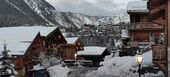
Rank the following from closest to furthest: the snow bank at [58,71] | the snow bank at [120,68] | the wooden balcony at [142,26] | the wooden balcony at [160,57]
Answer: the wooden balcony at [160,57] < the snow bank at [120,68] < the snow bank at [58,71] < the wooden balcony at [142,26]

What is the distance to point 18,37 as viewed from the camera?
45656mm

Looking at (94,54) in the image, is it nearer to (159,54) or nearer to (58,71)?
(58,71)

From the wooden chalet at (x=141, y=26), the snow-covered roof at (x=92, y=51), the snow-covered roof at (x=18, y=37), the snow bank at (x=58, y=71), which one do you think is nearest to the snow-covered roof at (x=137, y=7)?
the wooden chalet at (x=141, y=26)

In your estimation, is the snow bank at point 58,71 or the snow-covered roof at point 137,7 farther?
the snow-covered roof at point 137,7

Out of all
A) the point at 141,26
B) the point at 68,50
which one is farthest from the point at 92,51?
the point at 141,26

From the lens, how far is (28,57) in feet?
145

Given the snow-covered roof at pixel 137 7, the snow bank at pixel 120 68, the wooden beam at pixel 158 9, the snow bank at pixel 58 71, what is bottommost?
the snow bank at pixel 58 71

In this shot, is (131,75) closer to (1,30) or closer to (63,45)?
(1,30)

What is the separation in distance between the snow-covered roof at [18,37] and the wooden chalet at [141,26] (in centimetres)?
1337

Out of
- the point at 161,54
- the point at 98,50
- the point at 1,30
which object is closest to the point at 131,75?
the point at 161,54

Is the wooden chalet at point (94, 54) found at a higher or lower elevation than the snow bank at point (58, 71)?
lower

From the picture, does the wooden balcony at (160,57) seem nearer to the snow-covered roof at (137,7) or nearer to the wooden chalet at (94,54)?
the snow-covered roof at (137,7)

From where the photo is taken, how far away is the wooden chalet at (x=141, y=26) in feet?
193

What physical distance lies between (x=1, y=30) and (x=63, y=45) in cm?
1823
